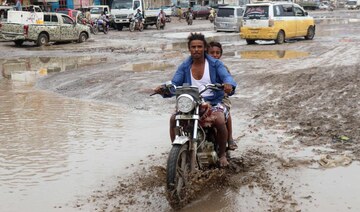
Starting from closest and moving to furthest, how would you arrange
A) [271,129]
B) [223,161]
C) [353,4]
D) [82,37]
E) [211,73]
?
1. [211,73]
2. [223,161]
3. [271,129]
4. [82,37]
5. [353,4]

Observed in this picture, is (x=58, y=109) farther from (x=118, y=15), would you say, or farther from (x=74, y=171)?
(x=118, y=15)

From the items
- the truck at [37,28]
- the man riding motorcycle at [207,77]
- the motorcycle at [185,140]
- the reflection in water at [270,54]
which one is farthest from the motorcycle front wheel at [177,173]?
the truck at [37,28]

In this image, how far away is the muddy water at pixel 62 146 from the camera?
16.8 feet

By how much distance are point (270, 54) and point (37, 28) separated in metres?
11.8

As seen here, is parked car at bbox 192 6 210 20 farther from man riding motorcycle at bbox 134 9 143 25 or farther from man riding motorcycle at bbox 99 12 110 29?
man riding motorcycle at bbox 99 12 110 29

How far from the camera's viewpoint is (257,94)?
964 cm

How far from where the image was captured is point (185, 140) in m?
4.32

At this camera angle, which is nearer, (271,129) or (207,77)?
(207,77)

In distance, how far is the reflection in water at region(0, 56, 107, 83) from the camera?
13.8m

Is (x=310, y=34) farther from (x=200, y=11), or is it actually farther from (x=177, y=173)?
(x=200, y=11)

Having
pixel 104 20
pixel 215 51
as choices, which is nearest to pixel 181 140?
pixel 215 51

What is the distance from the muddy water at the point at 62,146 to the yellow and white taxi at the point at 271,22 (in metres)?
11.9

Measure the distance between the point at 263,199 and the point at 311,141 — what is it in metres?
2.08

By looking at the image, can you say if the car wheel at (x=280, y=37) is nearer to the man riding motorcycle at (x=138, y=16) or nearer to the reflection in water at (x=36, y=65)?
the reflection in water at (x=36, y=65)
